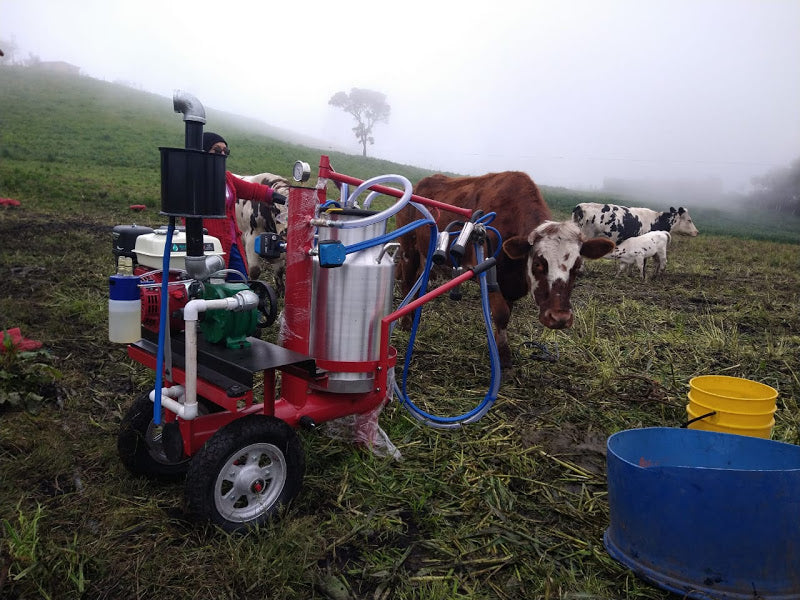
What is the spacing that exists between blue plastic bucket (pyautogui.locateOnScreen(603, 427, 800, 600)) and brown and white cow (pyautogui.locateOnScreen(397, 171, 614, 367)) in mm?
2445

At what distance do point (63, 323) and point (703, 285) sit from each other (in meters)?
10.3

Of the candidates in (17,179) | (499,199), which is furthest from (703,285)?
(17,179)

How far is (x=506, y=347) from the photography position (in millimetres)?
5523

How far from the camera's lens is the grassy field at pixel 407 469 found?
247 centimetres

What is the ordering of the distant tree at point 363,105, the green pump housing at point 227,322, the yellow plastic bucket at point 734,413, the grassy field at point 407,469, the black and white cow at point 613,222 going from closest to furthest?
the grassy field at point 407,469 < the green pump housing at point 227,322 < the yellow plastic bucket at point 734,413 < the black and white cow at point 613,222 < the distant tree at point 363,105

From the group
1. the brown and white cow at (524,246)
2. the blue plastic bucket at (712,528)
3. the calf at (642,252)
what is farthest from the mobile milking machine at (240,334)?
the calf at (642,252)

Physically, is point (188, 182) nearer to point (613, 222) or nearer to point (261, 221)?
point (261, 221)

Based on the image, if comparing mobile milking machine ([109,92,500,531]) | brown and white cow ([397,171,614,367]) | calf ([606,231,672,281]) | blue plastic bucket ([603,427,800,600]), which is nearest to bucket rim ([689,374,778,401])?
blue plastic bucket ([603,427,800,600])

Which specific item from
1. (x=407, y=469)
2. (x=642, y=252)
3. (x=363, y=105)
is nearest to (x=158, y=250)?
(x=407, y=469)

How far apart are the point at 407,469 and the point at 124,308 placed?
178 cm

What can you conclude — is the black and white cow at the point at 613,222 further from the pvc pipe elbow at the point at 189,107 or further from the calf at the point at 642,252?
the pvc pipe elbow at the point at 189,107

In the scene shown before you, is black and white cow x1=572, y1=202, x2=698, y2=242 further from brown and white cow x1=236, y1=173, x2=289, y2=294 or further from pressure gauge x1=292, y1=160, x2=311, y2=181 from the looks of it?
pressure gauge x1=292, y1=160, x2=311, y2=181

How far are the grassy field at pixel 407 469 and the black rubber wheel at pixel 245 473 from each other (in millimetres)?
95

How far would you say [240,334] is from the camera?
2910 mm
